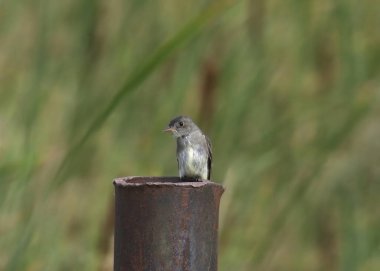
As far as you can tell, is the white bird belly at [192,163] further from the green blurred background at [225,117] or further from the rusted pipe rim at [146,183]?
the rusted pipe rim at [146,183]

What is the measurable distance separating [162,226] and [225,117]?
193 centimetres

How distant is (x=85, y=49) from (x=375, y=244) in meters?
1.30

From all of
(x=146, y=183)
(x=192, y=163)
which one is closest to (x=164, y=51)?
(x=146, y=183)

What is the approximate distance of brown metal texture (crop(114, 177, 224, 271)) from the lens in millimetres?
2186

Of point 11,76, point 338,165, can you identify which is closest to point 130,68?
point 11,76

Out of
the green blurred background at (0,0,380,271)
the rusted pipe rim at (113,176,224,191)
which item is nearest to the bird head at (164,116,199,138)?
the green blurred background at (0,0,380,271)

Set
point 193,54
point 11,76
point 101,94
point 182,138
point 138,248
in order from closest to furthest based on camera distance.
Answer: point 138,248, point 182,138, point 193,54, point 101,94, point 11,76

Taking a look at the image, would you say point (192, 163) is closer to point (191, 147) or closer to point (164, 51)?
point (191, 147)

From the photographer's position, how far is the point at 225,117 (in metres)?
4.10

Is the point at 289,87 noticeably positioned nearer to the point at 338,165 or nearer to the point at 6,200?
the point at 338,165

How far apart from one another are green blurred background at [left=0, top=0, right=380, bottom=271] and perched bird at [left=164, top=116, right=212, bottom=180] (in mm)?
405

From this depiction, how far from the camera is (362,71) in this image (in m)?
3.89

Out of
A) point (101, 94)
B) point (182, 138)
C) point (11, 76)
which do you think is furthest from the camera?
point (11, 76)

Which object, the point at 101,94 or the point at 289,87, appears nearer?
the point at 101,94
